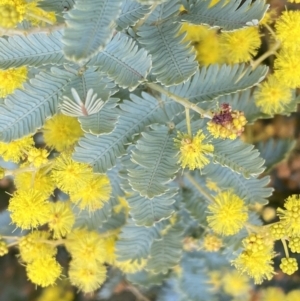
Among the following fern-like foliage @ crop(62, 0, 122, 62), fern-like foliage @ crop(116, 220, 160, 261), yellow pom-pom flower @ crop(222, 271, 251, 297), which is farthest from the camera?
yellow pom-pom flower @ crop(222, 271, 251, 297)

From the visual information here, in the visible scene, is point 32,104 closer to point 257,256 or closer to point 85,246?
point 85,246

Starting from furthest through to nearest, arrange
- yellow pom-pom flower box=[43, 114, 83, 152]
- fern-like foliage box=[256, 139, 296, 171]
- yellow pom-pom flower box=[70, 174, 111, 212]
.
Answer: fern-like foliage box=[256, 139, 296, 171]
yellow pom-pom flower box=[43, 114, 83, 152]
yellow pom-pom flower box=[70, 174, 111, 212]

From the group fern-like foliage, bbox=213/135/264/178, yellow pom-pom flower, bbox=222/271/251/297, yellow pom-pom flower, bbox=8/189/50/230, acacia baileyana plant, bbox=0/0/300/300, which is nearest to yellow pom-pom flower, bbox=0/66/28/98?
acacia baileyana plant, bbox=0/0/300/300

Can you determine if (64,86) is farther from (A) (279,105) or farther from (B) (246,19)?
(A) (279,105)

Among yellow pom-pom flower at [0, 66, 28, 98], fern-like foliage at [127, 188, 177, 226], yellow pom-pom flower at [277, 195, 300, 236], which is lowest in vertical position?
fern-like foliage at [127, 188, 177, 226]

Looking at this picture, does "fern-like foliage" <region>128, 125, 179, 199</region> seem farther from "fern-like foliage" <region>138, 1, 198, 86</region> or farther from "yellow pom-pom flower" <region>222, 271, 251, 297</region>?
"yellow pom-pom flower" <region>222, 271, 251, 297</region>

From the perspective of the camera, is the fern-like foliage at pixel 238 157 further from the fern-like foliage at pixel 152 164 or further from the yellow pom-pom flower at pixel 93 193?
the yellow pom-pom flower at pixel 93 193
